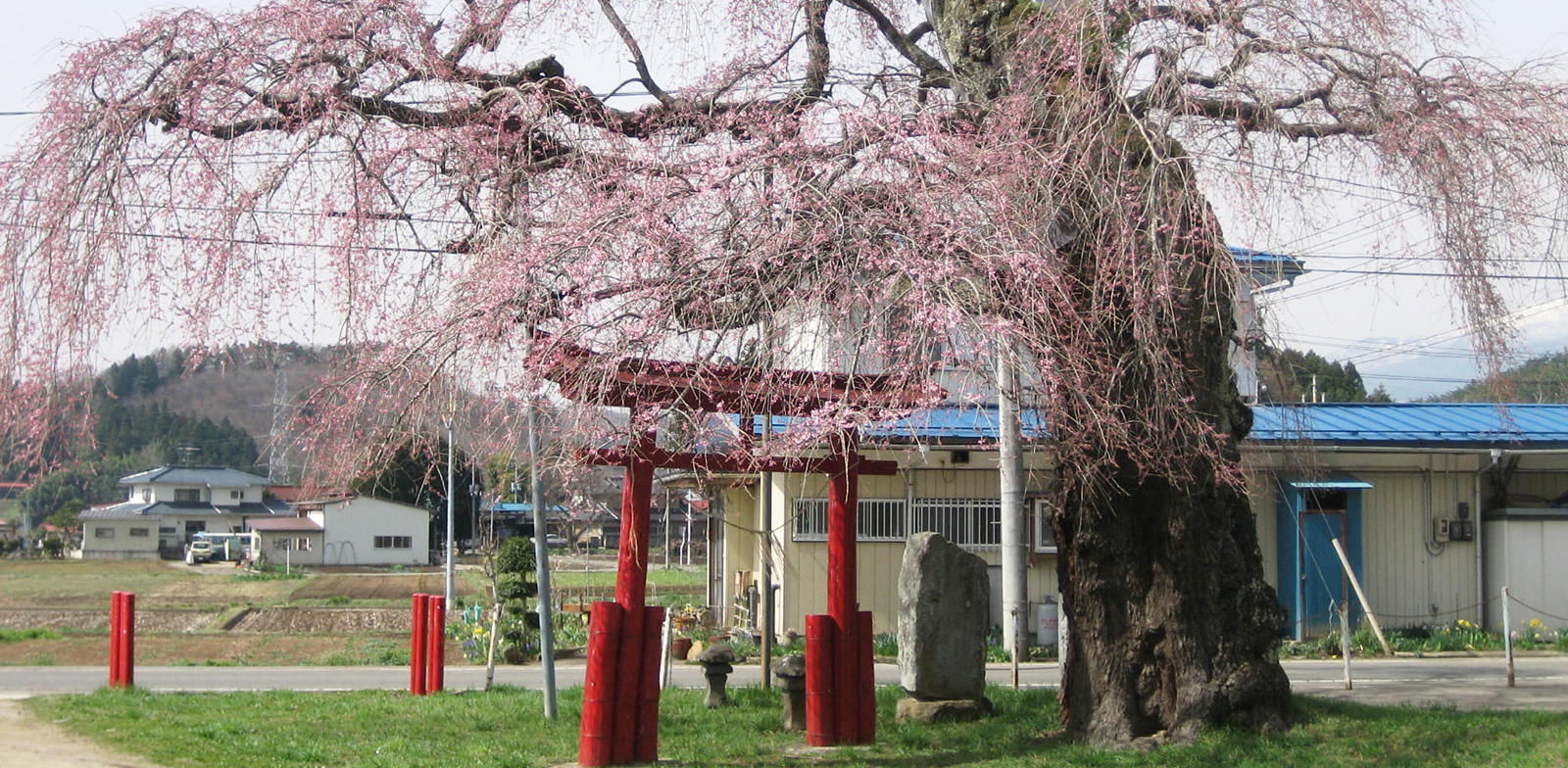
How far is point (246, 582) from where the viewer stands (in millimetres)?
46000

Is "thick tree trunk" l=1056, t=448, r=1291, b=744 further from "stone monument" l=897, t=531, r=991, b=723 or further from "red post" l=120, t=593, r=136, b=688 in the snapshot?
"red post" l=120, t=593, r=136, b=688

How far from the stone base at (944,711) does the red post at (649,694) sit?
10.4 feet

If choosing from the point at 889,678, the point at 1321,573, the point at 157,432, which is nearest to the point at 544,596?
the point at 889,678

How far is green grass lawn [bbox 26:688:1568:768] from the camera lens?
28.8 feet

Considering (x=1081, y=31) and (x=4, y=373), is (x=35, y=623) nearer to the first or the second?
(x=4, y=373)

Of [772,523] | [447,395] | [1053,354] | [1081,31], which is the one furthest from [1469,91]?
[772,523]

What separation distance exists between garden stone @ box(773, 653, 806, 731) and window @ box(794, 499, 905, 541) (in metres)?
9.50

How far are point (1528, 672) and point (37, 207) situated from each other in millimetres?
15815

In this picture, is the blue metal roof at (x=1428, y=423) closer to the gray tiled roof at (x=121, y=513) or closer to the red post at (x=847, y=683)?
the red post at (x=847, y=683)

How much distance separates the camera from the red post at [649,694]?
29.6 ft

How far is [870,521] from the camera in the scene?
2062 cm

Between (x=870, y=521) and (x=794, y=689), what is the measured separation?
9854 millimetres

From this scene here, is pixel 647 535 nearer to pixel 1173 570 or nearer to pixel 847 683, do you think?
pixel 847 683

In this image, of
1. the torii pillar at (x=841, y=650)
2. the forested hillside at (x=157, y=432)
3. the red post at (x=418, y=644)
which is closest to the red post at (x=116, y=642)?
the red post at (x=418, y=644)
